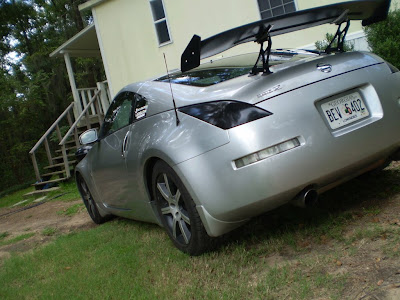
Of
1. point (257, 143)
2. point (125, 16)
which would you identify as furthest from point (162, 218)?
point (125, 16)

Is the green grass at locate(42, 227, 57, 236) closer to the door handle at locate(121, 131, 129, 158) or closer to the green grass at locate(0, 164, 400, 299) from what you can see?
the green grass at locate(0, 164, 400, 299)

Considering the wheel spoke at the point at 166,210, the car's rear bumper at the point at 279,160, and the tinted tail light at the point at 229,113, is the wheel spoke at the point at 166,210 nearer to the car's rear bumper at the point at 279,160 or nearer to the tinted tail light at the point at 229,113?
the car's rear bumper at the point at 279,160

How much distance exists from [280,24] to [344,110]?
72 cm

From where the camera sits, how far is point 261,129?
2.58m

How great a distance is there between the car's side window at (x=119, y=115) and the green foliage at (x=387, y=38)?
5959mm

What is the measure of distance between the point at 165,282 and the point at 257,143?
1.15 m

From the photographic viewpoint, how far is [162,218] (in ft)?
11.3

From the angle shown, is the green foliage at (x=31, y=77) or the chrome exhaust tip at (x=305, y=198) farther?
the green foliage at (x=31, y=77)

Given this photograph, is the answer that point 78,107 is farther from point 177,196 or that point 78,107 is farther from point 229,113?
point 229,113

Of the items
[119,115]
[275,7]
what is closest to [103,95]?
[275,7]

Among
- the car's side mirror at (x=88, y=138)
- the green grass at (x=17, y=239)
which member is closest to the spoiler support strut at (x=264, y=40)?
the car's side mirror at (x=88, y=138)

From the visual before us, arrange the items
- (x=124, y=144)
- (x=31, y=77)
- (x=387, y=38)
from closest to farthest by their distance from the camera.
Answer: (x=124, y=144) < (x=387, y=38) < (x=31, y=77)

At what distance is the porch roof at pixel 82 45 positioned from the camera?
15133 millimetres

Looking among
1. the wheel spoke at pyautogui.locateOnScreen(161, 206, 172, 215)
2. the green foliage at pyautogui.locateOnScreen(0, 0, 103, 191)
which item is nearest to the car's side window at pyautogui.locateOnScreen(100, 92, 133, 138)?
the wheel spoke at pyautogui.locateOnScreen(161, 206, 172, 215)
